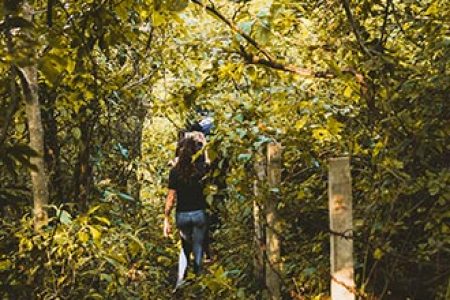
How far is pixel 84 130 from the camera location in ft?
16.1

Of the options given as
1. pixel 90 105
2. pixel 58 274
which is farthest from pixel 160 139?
pixel 58 274

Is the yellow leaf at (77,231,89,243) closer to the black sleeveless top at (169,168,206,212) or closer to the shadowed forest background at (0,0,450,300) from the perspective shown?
the shadowed forest background at (0,0,450,300)

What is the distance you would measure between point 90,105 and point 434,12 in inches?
103

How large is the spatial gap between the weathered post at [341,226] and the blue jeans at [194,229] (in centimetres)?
352

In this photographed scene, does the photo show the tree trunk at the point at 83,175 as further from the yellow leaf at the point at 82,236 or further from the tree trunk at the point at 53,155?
the yellow leaf at the point at 82,236

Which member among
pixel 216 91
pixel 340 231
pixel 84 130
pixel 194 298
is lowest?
pixel 194 298

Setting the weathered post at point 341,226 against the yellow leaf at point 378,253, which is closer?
the weathered post at point 341,226

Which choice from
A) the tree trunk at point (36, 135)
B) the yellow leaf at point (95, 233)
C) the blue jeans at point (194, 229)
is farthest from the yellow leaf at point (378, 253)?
the blue jeans at point (194, 229)

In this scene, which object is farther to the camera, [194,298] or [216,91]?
[194,298]

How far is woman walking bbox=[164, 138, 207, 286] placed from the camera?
6.64m

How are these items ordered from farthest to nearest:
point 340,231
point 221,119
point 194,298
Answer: point 194,298 < point 221,119 < point 340,231

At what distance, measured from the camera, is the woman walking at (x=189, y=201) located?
664 cm

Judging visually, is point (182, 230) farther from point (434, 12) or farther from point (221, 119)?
point (434, 12)

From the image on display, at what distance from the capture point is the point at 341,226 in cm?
324
